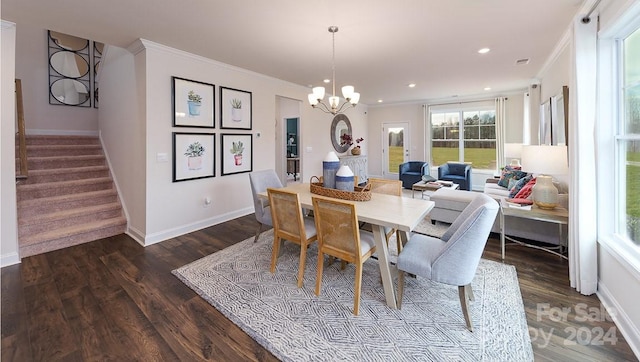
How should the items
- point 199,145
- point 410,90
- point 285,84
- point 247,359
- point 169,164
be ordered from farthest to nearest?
point 410,90 < point 285,84 < point 199,145 < point 169,164 < point 247,359

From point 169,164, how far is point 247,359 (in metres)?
2.88

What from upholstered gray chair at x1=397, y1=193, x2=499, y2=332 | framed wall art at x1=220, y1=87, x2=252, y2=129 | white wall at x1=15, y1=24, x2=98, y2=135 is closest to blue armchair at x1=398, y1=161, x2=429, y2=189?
framed wall art at x1=220, y1=87, x2=252, y2=129

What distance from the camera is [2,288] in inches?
94.7

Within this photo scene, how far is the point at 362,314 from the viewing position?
80.8 inches

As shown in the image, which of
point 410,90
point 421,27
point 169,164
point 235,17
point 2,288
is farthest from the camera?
point 410,90

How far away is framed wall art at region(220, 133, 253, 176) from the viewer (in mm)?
4324

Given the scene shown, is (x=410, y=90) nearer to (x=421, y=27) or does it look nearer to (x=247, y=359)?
(x=421, y=27)

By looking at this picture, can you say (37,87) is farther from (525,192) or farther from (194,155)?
(525,192)

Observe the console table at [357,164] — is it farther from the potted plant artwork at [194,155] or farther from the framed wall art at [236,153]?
the potted plant artwork at [194,155]

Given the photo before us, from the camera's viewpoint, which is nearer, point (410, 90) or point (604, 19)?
point (604, 19)

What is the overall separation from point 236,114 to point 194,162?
105 centimetres

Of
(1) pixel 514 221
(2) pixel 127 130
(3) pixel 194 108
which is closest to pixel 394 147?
(1) pixel 514 221

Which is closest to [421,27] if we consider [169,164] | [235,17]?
[235,17]

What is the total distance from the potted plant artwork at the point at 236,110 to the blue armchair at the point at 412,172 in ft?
15.0
